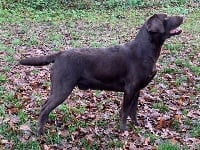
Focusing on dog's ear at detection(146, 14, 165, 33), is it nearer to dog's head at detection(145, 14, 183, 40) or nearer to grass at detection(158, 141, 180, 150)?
dog's head at detection(145, 14, 183, 40)

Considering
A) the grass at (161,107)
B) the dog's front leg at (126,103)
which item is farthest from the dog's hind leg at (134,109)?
the grass at (161,107)

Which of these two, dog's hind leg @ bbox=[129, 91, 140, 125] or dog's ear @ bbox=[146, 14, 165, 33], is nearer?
dog's ear @ bbox=[146, 14, 165, 33]

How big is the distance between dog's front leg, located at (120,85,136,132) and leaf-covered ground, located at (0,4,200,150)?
20 centimetres

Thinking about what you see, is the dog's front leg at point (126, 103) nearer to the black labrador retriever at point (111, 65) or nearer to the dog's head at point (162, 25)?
the black labrador retriever at point (111, 65)

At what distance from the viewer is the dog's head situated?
6621 millimetres

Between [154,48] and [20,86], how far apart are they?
373cm

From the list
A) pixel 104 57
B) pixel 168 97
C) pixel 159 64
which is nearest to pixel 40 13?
pixel 159 64

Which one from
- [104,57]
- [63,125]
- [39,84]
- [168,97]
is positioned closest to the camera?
[104,57]

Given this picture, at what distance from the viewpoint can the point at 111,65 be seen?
6.64m

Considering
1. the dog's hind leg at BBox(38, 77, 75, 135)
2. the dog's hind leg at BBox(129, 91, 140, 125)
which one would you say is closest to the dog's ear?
the dog's hind leg at BBox(129, 91, 140, 125)

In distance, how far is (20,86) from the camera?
9.40 metres

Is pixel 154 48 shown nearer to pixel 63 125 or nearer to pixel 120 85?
pixel 120 85

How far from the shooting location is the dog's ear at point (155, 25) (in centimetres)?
661

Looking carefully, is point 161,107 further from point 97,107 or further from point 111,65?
point 111,65
